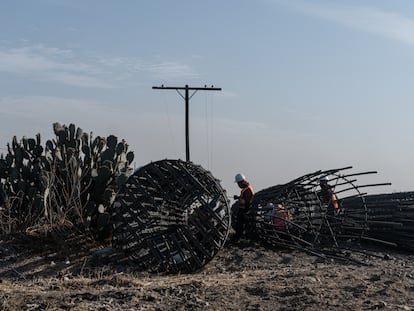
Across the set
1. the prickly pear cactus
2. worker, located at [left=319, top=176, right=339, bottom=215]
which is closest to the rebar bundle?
worker, located at [left=319, top=176, right=339, bottom=215]

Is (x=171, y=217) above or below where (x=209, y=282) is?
above

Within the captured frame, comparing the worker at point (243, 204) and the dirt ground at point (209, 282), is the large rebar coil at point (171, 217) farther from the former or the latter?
the worker at point (243, 204)

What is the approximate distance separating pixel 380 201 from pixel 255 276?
550 cm

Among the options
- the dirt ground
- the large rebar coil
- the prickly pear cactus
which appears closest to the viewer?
the dirt ground

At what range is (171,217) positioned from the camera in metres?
12.9

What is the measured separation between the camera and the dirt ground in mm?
8477

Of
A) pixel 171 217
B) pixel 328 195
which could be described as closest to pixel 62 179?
pixel 171 217

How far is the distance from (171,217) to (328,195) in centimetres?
380

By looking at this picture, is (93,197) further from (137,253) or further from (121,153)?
(137,253)

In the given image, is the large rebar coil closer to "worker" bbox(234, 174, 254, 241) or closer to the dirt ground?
the dirt ground

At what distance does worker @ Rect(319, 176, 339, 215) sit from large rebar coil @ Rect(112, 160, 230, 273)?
10.6 feet

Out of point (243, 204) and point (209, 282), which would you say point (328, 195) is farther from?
point (209, 282)

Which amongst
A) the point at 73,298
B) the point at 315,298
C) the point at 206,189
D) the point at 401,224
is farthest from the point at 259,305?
the point at 401,224

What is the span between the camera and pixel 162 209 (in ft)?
42.1
